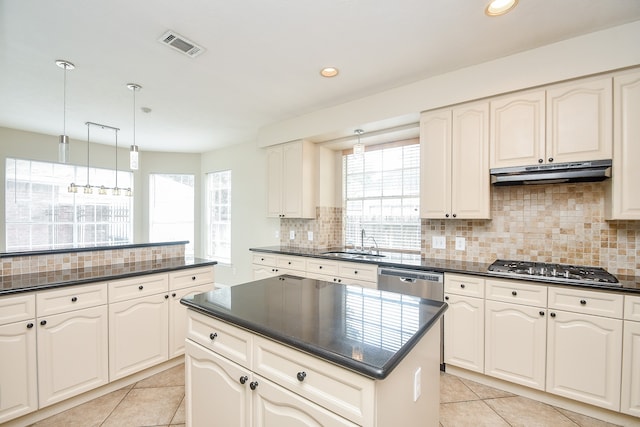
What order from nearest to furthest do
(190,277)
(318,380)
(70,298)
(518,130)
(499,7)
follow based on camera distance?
(318,380) < (499,7) < (70,298) < (518,130) < (190,277)

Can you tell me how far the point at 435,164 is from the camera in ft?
9.18

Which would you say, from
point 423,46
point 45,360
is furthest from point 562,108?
point 45,360

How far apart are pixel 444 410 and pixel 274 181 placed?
326cm

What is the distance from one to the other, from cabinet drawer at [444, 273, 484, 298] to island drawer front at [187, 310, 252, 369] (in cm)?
187

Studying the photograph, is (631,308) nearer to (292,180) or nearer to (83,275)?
(292,180)

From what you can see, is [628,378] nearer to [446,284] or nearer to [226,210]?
[446,284]

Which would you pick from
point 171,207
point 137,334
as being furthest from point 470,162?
point 171,207

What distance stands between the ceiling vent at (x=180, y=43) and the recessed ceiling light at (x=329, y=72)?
3.33ft

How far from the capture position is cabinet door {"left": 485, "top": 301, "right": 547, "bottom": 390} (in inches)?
83.0

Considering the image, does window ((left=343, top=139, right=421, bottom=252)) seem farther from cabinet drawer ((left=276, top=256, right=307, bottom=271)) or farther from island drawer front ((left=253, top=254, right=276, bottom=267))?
island drawer front ((left=253, top=254, right=276, bottom=267))

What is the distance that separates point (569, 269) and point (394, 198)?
1.81 meters

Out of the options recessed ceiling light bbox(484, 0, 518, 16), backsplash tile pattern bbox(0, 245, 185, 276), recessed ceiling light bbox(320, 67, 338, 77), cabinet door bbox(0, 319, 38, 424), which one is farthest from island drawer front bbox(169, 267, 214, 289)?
recessed ceiling light bbox(484, 0, 518, 16)

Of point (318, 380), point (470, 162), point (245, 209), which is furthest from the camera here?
point (245, 209)

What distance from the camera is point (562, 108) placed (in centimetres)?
221
